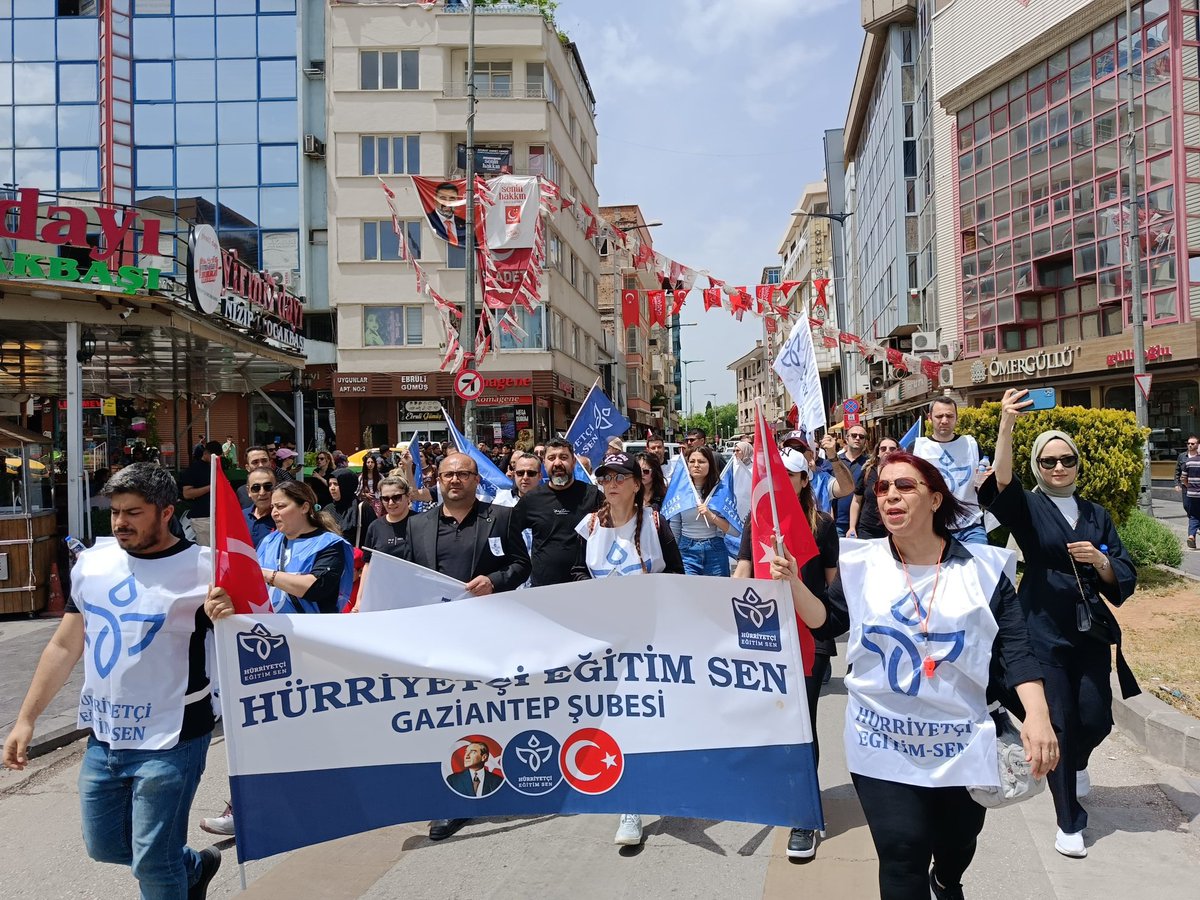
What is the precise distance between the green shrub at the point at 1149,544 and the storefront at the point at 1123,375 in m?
16.1

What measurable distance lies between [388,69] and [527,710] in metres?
37.2

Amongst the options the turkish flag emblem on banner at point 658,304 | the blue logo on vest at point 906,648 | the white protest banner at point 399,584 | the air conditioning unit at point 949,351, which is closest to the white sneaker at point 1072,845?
the blue logo on vest at point 906,648

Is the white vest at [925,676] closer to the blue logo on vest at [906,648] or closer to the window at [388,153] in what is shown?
the blue logo on vest at [906,648]

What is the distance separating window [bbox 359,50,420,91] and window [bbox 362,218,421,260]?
16.4ft

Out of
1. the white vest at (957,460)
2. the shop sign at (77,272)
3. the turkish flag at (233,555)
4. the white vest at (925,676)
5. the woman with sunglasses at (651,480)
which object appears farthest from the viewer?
the shop sign at (77,272)

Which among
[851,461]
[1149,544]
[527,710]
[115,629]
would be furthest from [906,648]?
[1149,544]

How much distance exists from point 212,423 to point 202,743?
36015 mm

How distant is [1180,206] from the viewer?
1116 inches

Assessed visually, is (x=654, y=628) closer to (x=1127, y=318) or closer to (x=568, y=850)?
(x=568, y=850)

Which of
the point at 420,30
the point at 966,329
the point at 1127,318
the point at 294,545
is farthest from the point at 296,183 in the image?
the point at 294,545

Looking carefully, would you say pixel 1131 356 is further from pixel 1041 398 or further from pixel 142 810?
pixel 142 810

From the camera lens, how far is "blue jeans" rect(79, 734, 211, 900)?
10.9 ft

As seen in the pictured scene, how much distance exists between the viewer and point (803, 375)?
8805 mm

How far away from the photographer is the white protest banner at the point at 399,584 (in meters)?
5.14
